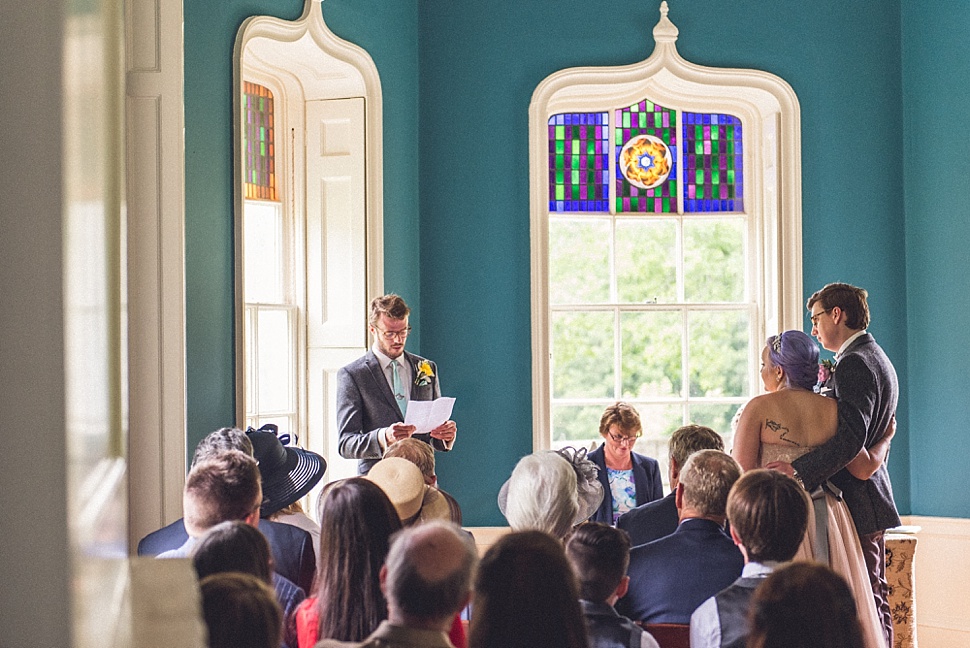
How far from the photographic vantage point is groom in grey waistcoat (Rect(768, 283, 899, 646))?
11.3 ft

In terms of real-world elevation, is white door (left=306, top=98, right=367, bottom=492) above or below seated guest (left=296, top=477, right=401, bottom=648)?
above

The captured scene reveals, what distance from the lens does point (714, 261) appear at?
6668 mm

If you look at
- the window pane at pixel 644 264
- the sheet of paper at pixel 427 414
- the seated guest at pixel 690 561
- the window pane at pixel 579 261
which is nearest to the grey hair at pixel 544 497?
the seated guest at pixel 690 561

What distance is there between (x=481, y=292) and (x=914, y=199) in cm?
263

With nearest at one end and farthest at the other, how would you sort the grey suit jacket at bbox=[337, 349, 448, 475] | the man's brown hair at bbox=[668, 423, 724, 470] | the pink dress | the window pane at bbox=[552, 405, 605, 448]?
the pink dress, the man's brown hair at bbox=[668, 423, 724, 470], the grey suit jacket at bbox=[337, 349, 448, 475], the window pane at bbox=[552, 405, 605, 448]

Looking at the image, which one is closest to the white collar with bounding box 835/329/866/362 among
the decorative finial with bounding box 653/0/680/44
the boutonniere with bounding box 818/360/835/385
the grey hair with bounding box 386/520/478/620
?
the boutonniere with bounding box 818/360/835/385

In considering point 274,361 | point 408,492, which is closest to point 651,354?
point 274,361

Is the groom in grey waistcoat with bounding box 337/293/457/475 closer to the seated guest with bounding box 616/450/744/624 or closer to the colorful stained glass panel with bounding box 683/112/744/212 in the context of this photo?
the seated guest with bounding box 616/450/744/624

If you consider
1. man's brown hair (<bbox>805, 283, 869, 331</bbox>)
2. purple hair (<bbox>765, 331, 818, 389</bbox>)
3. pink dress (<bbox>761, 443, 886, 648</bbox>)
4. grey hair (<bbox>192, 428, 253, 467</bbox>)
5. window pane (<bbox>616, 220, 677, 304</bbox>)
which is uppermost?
window pane (<bbox>616, 220, 677, 304</bbox>)

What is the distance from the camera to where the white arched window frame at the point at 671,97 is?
20.3ft

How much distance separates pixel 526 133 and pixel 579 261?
0.90 m

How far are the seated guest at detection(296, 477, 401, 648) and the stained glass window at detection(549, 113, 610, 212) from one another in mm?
4566

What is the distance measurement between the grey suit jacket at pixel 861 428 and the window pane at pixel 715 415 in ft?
9.41

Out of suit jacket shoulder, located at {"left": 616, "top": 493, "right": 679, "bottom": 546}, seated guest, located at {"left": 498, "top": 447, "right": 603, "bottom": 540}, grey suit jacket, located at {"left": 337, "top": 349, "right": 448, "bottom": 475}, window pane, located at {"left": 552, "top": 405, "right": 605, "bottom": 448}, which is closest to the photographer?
seated guest, located at {"left": 498, "top": 447, "right": 603, "bottom": 540}
